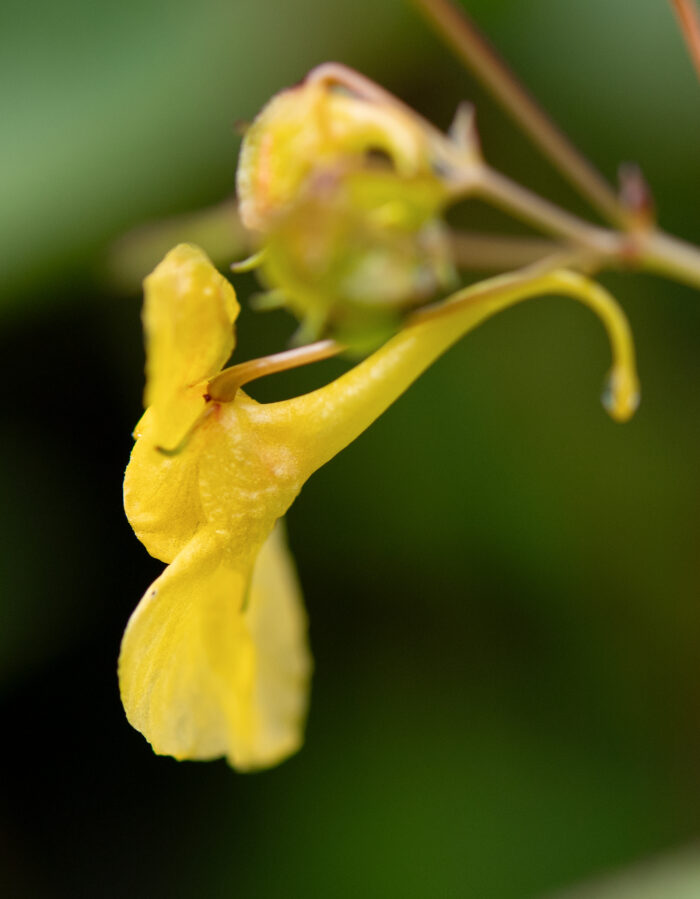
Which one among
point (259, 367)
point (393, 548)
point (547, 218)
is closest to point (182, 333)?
point (259, 367)

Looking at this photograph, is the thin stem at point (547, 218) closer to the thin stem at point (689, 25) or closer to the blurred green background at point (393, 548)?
the thin stem at point (689, 25)

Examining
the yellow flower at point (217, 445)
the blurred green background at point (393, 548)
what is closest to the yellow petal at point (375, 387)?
the yellow flower at point (217, 445)

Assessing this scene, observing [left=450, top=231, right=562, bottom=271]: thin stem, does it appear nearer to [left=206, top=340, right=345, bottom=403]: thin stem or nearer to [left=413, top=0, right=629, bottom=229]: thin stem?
[left=413, top=0, right=629, bottom=229]: thin stem

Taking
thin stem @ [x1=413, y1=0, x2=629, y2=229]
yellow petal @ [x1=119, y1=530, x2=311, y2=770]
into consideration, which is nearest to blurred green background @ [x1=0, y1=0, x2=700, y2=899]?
yellow petal @ [x1=119, y1=530, x2=311, y2=770]

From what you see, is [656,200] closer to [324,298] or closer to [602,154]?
[602,154]

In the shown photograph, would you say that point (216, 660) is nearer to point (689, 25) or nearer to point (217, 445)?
point (217, 445)

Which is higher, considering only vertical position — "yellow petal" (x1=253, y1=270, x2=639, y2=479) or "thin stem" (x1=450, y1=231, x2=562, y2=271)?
"thin stem" (x1=450, y1=231, x2=562, y2=271)

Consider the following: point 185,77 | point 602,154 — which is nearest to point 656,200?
point 602,154
